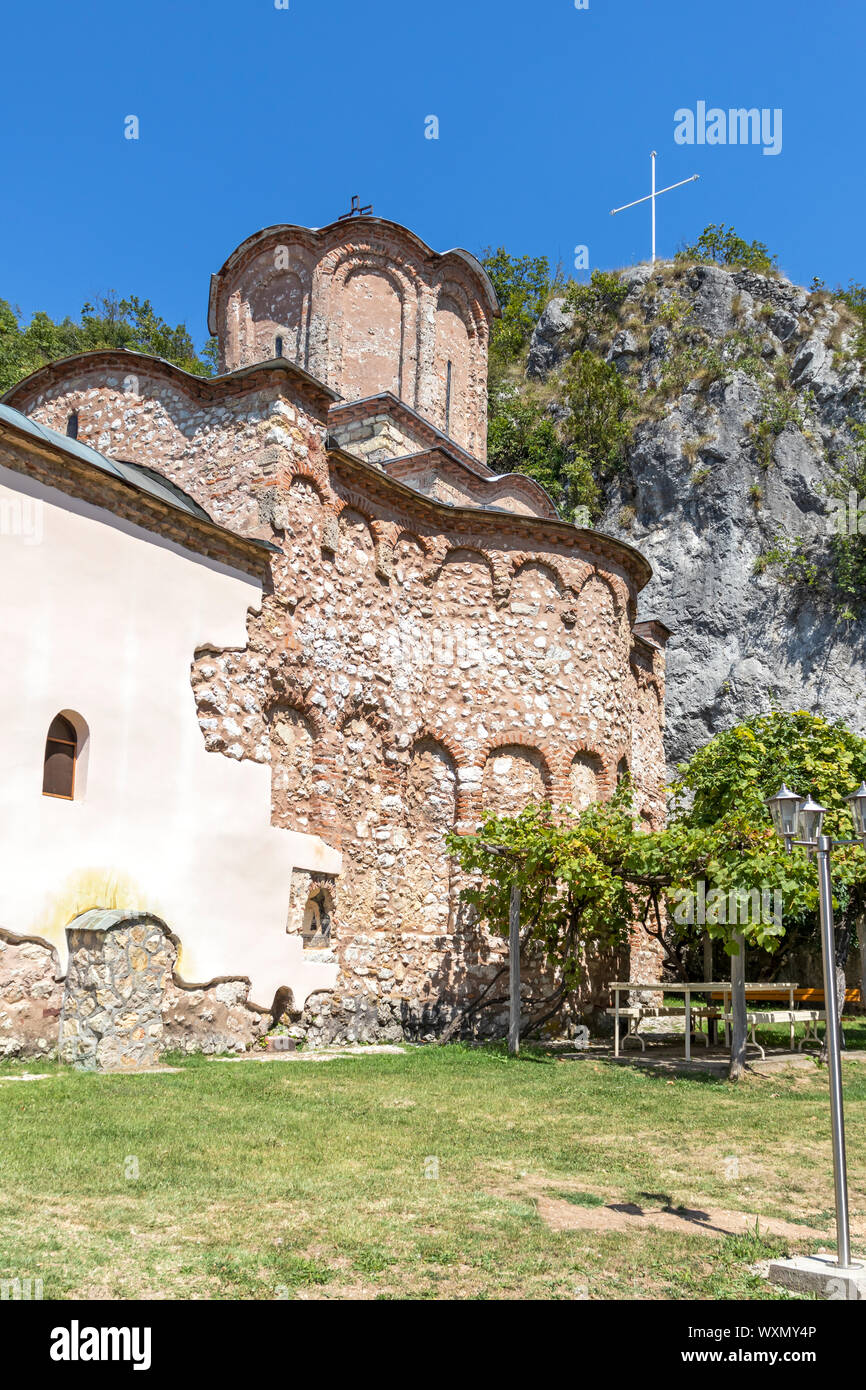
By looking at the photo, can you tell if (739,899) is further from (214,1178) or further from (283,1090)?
(214,1178)

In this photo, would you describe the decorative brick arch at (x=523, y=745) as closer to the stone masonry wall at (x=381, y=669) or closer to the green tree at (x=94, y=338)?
the stone masonry wall at (x=381, y=669)

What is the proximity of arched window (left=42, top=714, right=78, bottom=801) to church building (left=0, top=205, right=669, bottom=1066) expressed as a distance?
0.09 feet

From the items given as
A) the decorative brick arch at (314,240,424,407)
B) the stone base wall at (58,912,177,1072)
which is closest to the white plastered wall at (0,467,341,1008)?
the stone base wall at (58,912,177,1072)

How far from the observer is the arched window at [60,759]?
970 cm

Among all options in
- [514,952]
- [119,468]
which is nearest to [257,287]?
[119,468]

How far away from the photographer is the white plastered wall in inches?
368

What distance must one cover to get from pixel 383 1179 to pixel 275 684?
7.17 meters

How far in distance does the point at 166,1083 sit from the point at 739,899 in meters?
5.26

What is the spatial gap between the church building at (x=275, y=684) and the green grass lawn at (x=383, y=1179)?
5.03 feet

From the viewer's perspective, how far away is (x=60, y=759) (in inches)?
386

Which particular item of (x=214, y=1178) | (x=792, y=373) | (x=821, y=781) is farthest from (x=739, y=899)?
(x=792, y=373)

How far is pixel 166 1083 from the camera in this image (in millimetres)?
8336

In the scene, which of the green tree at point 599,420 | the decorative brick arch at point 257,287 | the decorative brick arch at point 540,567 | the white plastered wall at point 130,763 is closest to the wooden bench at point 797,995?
the white plastered wall at point 130,763

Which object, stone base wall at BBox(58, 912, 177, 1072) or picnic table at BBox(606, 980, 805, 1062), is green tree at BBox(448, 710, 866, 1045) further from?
stone base wall at BBox(58, 912, 177, 1072)
